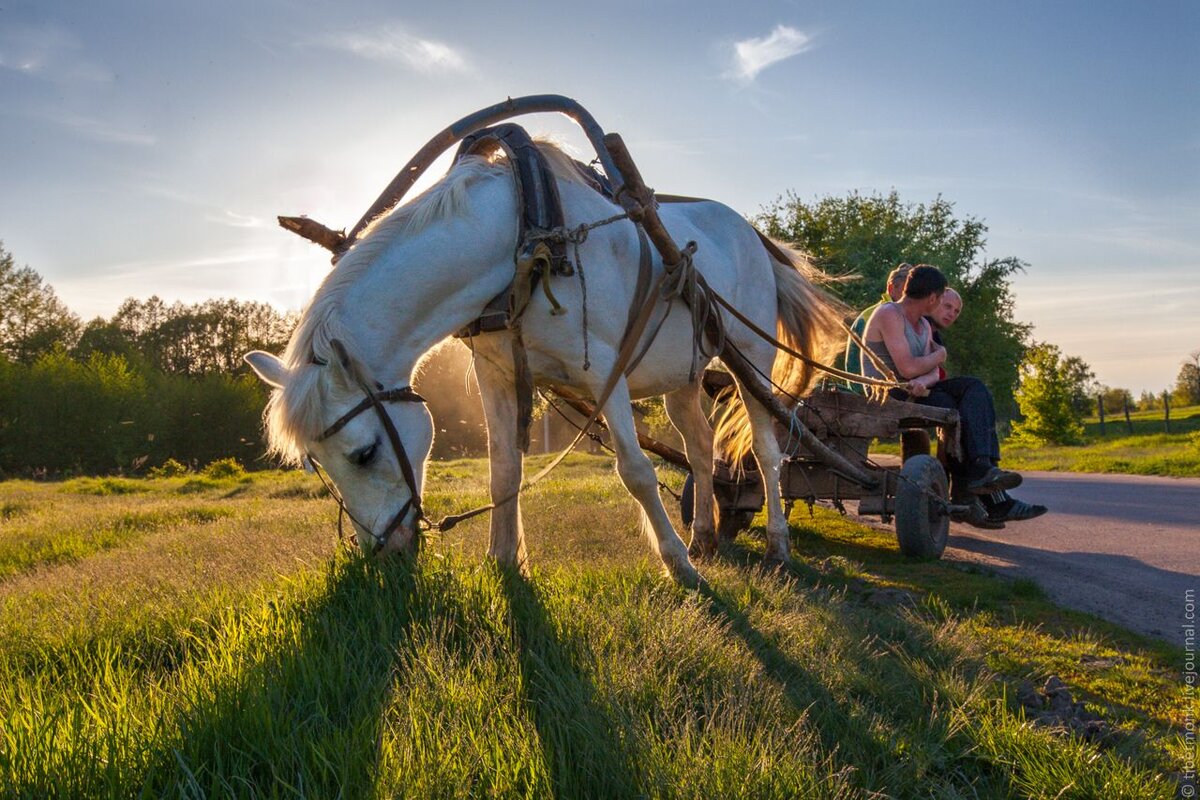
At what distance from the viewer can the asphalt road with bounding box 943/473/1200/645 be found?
5.10 m

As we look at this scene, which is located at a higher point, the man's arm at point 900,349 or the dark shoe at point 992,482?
the man's arm at point 900,349

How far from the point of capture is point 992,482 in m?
6.44

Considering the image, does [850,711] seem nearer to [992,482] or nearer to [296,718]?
[296,718]

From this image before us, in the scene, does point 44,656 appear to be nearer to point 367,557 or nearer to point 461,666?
point 367,557

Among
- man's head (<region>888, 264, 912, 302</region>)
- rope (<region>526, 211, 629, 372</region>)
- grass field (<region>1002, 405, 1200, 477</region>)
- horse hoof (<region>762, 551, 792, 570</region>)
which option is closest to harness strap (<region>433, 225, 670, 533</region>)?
rope (<region>526, 211, 629, 372</region>)

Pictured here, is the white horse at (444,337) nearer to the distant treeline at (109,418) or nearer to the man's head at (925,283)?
the man's head at (925,283)

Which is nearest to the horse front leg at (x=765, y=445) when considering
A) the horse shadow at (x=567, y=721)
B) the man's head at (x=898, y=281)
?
the man's head at (x=898, y=281)

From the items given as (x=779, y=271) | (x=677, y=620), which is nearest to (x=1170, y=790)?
(x=677, y=620)

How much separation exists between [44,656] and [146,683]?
0.70 meters

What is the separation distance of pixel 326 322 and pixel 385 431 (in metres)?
0.53

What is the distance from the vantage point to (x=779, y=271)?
266 inches

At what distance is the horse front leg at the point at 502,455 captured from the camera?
4672 mm

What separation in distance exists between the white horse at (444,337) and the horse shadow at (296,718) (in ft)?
2.75

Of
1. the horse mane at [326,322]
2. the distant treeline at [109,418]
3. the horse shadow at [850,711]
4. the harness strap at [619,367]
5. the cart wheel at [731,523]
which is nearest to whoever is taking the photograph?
the horse shadow at [850,711]
